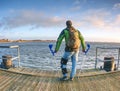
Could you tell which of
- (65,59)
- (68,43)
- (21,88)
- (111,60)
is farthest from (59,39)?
(111,60)

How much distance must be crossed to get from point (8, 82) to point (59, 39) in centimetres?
272

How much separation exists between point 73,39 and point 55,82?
6.25 ft

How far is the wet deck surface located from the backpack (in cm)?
151

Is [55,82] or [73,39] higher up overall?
[73,39]

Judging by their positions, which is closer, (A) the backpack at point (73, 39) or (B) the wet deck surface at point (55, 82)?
(B) the wet deck surface at point (55, 82)

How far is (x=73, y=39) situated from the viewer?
7410 mm

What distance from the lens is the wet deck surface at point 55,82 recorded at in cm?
692

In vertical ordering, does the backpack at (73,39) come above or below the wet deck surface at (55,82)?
above

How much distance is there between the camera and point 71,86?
7164 millimetres

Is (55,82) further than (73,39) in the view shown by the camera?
Yes

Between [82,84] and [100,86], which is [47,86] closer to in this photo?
[82,84]

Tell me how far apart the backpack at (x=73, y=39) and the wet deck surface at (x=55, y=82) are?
1512 millimetres

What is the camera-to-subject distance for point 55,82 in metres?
7.73

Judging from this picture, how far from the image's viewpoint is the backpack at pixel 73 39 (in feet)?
24.3
